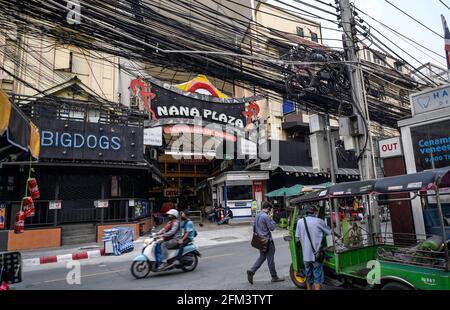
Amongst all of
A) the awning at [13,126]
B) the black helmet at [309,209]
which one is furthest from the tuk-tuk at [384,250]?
the awning at [13,126]

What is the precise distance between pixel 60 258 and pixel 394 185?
11.5 m

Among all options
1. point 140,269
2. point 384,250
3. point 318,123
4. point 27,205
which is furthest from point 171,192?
point 384,250

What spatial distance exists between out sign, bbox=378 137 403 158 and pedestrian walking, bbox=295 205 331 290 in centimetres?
439

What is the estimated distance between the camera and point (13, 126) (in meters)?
4.43

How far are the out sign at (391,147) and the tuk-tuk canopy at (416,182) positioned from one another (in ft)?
13.2

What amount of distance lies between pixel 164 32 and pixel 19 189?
37.5 feet

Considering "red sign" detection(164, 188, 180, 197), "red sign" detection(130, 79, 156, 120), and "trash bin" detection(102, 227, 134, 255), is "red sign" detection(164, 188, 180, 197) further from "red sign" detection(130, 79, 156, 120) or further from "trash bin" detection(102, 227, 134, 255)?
"trash bin" detection(102, 227, 134, 255)

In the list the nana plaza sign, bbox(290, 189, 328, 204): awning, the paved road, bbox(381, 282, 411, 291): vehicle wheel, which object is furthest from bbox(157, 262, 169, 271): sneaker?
the nana plaza sign

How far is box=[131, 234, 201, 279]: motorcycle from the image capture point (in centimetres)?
768

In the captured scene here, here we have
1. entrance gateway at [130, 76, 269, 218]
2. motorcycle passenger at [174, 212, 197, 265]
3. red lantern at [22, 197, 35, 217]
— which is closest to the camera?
red lantern at [22, 197, 35, 217]

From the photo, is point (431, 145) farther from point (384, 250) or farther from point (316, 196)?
point (316, 196)
